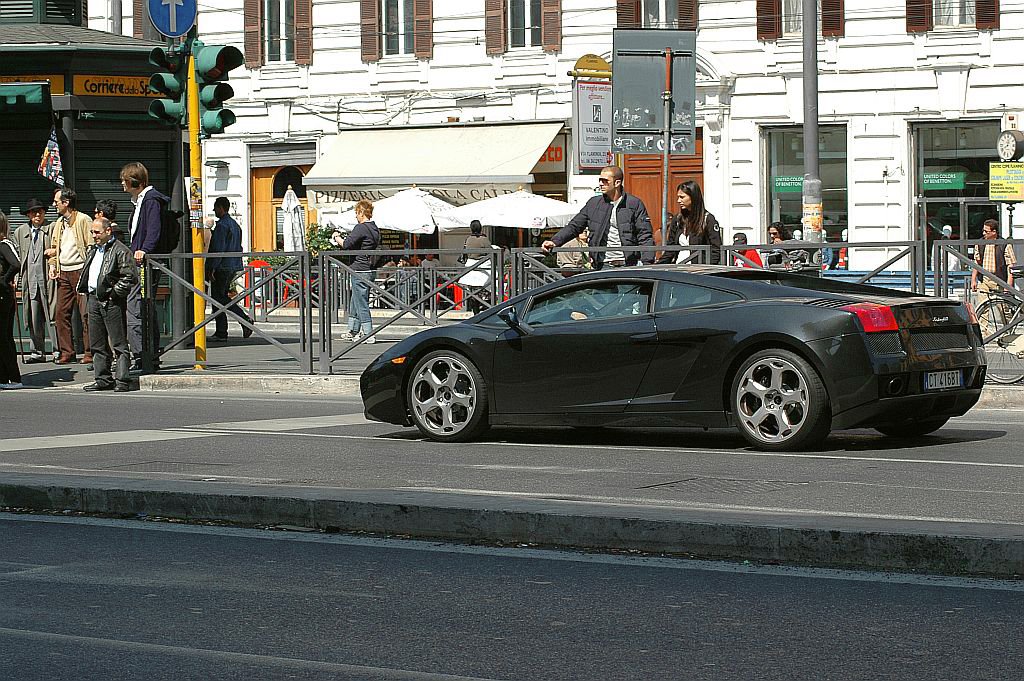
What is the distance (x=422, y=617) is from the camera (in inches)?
254

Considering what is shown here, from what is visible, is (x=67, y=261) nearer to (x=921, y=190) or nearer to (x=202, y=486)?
(x=202, y=486)

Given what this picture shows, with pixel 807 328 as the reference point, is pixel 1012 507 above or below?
below

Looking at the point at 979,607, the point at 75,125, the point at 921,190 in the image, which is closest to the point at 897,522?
the point at 979,607

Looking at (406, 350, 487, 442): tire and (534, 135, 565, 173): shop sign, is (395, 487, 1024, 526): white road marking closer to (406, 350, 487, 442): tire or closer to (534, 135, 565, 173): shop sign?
(406, 350, 487, 442): tire

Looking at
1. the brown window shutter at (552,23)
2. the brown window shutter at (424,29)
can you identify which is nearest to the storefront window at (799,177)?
the brown window shutter at (552,23)

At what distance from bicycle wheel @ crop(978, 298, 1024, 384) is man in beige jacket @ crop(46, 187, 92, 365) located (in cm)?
952

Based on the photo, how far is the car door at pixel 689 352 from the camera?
37.5 feet

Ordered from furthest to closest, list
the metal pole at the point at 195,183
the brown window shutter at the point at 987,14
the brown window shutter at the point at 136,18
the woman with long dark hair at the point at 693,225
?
the brown window shutter at the point at 136,18 < the brown window shutter at the point at 987,14 < the metal pole at the point at 195,183 < the woman with long dark hair at the point at 693,225

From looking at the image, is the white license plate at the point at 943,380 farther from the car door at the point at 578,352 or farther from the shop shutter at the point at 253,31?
the shop shutter at the point at 253,31

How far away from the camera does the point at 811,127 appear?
2330 cm

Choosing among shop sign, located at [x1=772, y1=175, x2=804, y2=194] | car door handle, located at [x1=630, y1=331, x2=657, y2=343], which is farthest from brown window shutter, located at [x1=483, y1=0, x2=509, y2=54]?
car door handle, located at [x1=630, y1=331, x2=657, y2=343]

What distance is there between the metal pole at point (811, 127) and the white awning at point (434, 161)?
10536mm

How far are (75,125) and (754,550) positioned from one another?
15.8 meters

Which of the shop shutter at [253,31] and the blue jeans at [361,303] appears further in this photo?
the shop shutter at [253,31]
